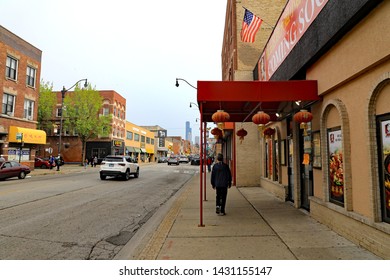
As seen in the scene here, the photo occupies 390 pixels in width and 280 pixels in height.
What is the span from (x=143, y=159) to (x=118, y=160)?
51.0m

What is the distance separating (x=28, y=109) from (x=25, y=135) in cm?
352

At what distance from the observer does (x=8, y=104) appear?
2527 cm

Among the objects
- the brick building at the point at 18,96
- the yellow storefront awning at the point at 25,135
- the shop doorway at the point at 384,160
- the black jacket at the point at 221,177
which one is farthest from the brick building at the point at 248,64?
the brick building at the point at 18,96

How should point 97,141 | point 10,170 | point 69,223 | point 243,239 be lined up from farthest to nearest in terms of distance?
point 97,141, point 10,170, point 69,223, point 243,239

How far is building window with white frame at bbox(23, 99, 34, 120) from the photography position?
90.8 ft

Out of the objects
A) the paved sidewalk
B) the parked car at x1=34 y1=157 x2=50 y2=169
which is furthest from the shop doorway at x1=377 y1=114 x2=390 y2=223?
the parked car at x1=34 y1=157 x2=50 y2=169

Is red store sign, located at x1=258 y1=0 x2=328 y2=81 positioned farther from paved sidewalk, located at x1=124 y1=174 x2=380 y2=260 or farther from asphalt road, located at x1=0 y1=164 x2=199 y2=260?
asphalt road, located at x1=0 y1=164 x2=199 y2=260

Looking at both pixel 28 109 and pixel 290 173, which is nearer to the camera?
pixel 290 173

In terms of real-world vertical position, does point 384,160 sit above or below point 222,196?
above

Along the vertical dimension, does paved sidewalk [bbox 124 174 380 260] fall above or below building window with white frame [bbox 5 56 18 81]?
below

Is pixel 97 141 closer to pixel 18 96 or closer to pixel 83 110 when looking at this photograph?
pixel 83 110

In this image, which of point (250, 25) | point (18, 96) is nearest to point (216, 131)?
point (250, 25)

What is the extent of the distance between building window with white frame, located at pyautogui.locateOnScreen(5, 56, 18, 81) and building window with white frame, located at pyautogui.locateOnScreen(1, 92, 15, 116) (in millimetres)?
1794
